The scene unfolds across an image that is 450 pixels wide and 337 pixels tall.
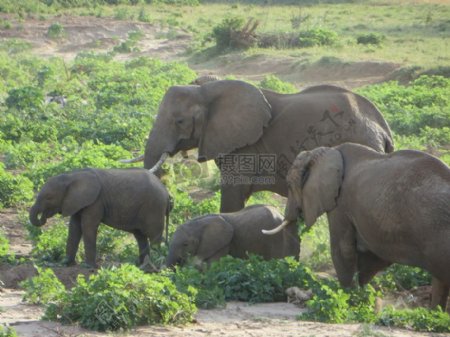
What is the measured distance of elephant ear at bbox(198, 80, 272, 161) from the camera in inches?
440

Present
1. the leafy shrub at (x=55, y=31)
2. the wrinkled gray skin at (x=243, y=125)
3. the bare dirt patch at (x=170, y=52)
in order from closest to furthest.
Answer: the wrinkled gray skin at (x=243, y=125)
the bare dirt patch at (x=170, y=52)
the leafy shrub at (x=55, y=31)

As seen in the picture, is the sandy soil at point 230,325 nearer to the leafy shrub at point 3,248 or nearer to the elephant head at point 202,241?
the leafy shrub at point 3,248

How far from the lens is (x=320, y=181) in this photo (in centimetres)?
909

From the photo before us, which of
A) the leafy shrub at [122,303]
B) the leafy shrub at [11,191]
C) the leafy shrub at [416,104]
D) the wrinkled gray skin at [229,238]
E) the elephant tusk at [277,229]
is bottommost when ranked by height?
the leafy shrub at [416,104]

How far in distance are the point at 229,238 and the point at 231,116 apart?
4.87 ft

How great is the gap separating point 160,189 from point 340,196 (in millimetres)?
2706

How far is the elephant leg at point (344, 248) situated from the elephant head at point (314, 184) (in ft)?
0.47

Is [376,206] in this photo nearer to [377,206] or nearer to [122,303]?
[377,206]

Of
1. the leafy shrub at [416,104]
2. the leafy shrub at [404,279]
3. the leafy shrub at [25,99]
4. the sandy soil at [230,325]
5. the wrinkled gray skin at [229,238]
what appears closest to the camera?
the sandy soil at [230,325]

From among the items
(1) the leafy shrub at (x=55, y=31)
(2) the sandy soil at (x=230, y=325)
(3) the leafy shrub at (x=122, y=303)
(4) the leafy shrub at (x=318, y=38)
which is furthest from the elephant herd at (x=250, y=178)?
(1) the leafy shrub at (x=55, y=31)

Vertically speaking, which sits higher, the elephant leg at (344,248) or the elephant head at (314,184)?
the elephant head at (314,184)

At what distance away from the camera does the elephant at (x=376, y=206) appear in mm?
8125

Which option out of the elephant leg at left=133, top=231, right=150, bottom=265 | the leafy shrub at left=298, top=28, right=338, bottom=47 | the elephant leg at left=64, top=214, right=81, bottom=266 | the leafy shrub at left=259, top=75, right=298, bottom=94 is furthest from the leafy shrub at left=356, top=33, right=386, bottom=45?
the elephant leg at left=64, top=214, right=81, bottom=266

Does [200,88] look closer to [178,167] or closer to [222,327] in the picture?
[178,167]
